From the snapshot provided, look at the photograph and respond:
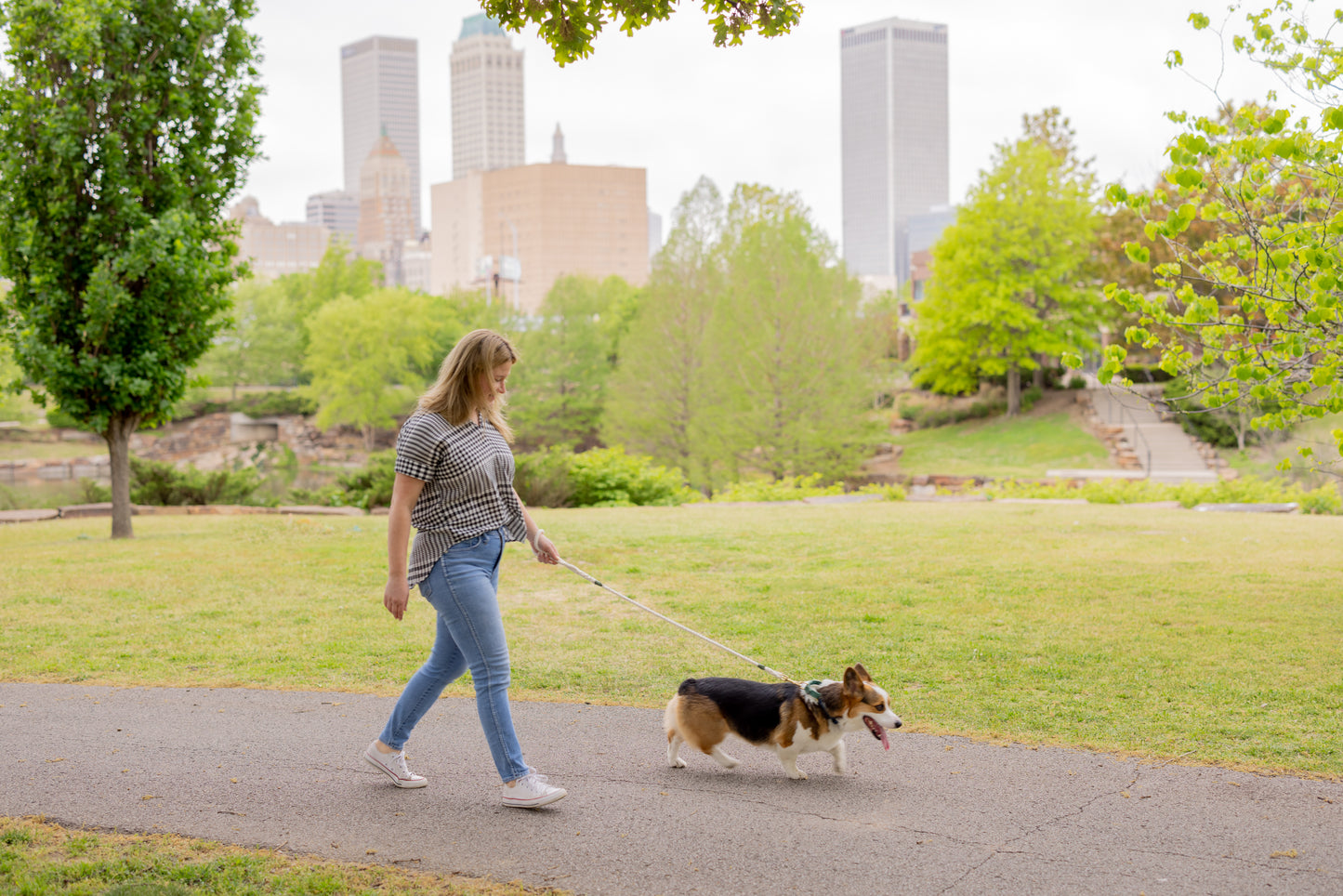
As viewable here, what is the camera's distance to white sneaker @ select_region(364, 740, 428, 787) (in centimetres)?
446

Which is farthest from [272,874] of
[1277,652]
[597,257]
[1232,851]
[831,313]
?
[597,257]

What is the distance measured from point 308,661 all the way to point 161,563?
498 centimetres

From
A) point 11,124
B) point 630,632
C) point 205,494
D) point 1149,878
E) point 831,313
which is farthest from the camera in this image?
point 831,313

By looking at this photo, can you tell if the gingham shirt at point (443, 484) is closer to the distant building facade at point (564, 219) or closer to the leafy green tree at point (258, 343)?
the leafy green tree at point (258, 343)

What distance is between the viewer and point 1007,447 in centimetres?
3622

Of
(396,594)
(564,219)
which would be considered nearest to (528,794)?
(396,594)

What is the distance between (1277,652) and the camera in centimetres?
665

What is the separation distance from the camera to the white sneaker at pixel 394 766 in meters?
4.46

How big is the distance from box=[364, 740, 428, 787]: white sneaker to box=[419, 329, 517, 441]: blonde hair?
4.94ft

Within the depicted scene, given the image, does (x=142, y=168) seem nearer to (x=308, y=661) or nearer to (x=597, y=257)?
(x=308, y=661)

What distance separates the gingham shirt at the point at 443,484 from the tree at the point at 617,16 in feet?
9.37

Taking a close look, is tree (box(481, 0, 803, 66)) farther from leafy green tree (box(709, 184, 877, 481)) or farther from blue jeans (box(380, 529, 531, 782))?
leafy green tree (box(709, 184, 877, 481))

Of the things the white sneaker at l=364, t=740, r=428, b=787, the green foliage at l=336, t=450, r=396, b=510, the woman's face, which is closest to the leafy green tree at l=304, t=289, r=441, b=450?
the green foliage at l=336, t=450, r=396, b=510

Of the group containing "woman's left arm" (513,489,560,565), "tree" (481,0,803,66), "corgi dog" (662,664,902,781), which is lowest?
"corgi dog" (662,664,902,781)
